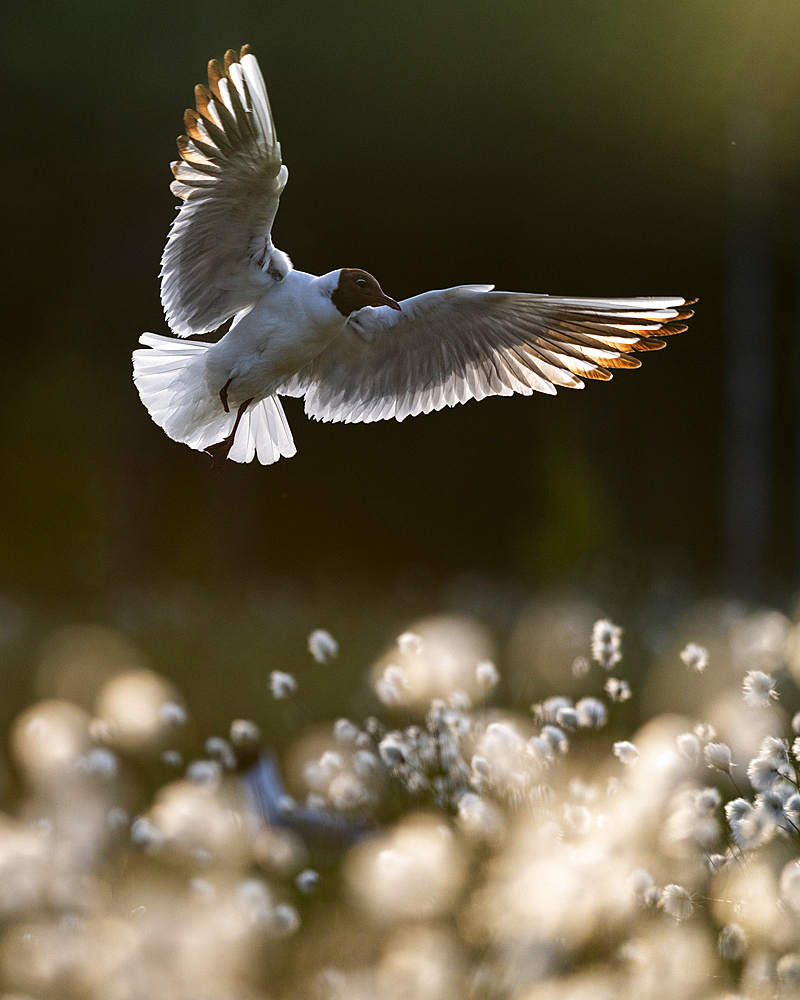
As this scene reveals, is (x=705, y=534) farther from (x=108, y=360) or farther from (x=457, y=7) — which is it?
(x=457, y=7)

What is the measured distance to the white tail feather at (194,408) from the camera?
2363 mm

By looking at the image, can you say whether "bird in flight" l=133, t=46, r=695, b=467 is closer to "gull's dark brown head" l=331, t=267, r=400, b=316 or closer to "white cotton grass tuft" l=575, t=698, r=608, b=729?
"gull's dark brown head" l=331, t=267, r=400, b=316

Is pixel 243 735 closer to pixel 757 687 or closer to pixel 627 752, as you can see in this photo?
pixel 627 752

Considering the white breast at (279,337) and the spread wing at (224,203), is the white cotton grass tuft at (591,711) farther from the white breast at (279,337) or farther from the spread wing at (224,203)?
the spread wing at (224,203)

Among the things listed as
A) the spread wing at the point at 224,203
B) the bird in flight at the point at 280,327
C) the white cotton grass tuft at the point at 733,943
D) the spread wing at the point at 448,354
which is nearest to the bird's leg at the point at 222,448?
the bird in flight at the point at 280,327

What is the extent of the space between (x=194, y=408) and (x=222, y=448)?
1.04ft

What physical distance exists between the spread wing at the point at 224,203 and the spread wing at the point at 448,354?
385 mm

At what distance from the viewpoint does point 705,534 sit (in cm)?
1656

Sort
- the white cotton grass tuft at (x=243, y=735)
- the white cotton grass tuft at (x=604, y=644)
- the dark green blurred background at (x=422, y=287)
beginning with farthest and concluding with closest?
the dark green blurred background at (x=422, y=287), the white cotton grass tuft at (x=243, y=735), the white cotton grass tuft at (x=604, y=644)

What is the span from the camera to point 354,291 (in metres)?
A: 1.93

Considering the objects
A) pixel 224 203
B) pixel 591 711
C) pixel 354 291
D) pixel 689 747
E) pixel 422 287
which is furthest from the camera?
pixel 422 287

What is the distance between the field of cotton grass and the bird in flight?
702 mm

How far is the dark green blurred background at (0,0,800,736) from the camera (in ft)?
28.0

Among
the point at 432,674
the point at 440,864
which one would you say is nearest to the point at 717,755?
the point at 440,864
